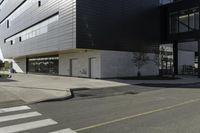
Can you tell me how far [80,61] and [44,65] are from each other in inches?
539

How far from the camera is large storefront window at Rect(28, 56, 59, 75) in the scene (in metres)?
41.1

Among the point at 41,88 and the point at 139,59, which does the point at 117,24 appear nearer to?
the point at 139,59

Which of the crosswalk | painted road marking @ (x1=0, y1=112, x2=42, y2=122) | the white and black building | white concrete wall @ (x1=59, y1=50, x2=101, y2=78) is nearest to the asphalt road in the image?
the crosswalk

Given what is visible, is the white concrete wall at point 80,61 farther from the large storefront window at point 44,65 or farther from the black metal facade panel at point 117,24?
the large storefront window at point 44,65

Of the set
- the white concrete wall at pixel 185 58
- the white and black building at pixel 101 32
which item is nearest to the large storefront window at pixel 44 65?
the white and black building at pixel 101 32

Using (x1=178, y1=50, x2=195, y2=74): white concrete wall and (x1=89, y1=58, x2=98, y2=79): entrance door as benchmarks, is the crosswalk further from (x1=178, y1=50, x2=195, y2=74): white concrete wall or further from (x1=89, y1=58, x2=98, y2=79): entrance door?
(x1=178, y1=50, x2=195, y2=74): white concrete wall

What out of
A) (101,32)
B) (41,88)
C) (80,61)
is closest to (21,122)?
(41,88)

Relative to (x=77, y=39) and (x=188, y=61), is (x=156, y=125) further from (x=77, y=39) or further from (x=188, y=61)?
(x=188, y=61)

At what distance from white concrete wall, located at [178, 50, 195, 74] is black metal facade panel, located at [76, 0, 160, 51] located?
657cm

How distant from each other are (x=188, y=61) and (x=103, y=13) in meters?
20.9

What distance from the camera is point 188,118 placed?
27.1ft

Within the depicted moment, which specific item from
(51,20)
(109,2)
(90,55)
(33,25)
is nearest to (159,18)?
(109,2)

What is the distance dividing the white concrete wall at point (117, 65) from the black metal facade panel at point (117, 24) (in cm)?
76

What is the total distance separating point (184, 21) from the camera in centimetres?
3638
